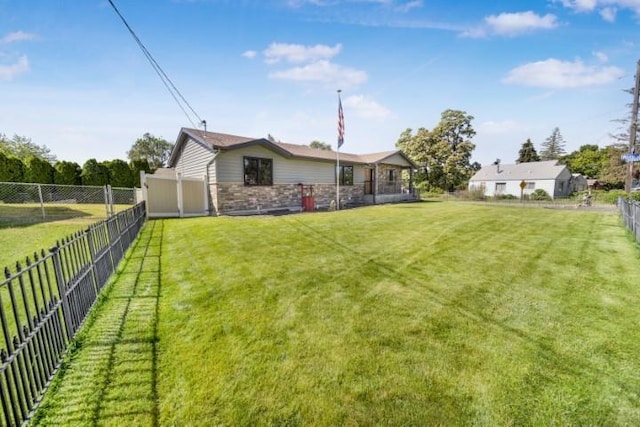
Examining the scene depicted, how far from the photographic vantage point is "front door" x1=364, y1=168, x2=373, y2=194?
21312mm

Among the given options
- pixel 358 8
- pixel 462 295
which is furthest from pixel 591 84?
pixel 462 295

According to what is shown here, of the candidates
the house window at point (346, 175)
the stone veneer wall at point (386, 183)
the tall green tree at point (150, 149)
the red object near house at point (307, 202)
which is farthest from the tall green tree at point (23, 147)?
the stone veneer wall at point (386, 183)

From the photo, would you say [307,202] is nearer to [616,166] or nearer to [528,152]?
[616,166]

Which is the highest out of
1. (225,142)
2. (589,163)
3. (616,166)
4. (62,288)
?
(589,163)

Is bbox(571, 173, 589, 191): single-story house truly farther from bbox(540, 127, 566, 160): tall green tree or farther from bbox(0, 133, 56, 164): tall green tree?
bbox(0, 133, 56, 164): tall green tree

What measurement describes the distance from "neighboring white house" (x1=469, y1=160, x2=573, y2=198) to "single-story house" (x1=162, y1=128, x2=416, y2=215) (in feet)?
69.1

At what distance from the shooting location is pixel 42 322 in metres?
2.41

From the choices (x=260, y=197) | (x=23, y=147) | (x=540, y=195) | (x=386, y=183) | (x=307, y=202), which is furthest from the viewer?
(x=23, y=147)

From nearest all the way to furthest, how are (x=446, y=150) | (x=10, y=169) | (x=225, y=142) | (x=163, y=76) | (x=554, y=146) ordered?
(x=163, y=76)
(x=225, y=142)
(x=10, y=169)
(x=446, y=150)
(x=554, y=146)

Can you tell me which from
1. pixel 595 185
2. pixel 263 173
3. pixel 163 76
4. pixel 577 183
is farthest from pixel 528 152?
pixel 163 76

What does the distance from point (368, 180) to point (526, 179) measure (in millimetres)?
26941

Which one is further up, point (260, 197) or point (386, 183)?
point (386, 183)

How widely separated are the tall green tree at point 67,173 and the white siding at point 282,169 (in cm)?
1801

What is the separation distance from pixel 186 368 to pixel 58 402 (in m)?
0.97
